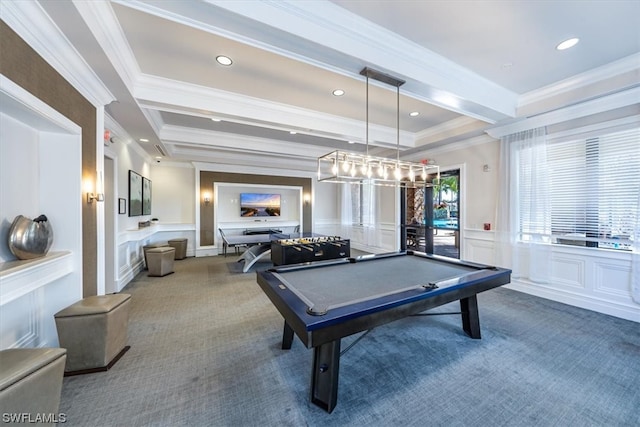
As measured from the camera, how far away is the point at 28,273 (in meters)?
1.77

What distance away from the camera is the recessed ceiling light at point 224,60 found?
8.62 ft

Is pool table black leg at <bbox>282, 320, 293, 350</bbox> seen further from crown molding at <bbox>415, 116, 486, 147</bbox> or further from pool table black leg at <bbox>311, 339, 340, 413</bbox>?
crown molding at <bbox>415, 116, 486, 147</bbox>

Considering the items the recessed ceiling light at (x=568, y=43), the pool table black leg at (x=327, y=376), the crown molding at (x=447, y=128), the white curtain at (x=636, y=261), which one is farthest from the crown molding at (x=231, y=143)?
the white curtain at (x=636, y=261)

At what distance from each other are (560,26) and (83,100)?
4640mm

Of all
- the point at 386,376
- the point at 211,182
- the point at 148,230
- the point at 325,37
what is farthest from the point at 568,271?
the point at 211,182

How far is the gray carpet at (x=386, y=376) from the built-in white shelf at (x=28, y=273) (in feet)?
2.74

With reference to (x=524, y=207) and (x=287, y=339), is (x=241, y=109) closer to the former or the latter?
(x=287, y=339)

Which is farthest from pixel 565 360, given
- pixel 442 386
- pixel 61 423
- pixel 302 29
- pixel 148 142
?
pixel 148 142

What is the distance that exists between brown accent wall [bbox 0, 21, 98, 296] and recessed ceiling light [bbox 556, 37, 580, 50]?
4507 millimetres

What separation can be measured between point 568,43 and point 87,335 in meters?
5.16

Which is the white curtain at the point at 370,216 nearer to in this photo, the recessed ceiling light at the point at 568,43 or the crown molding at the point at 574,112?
the crown molding at the point at 574,112

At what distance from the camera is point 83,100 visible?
2.55 m

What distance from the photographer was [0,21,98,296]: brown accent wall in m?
1.61

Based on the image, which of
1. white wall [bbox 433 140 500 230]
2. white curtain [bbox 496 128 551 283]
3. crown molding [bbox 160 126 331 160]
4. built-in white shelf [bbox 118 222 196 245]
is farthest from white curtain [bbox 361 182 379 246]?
built-in white shelf [bbox 118 222 196 245]
